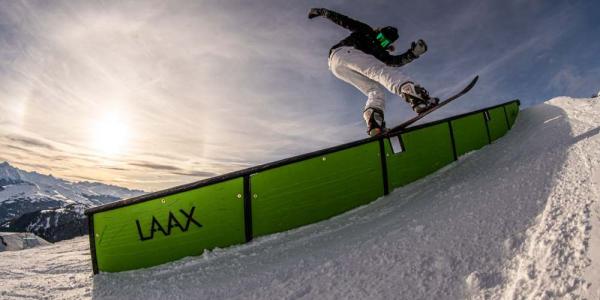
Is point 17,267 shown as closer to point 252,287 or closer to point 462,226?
point 252,287

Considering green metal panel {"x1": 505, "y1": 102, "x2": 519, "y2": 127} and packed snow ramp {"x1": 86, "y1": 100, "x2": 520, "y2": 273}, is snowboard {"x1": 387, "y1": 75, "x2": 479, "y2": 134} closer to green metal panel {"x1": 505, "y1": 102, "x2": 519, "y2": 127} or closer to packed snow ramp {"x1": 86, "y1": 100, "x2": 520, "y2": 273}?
packed snow ramp {"x1": 86, "y1": 100, "x2": 520, "y2": 273}

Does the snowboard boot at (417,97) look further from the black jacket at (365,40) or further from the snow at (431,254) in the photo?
the snow at (431,254)

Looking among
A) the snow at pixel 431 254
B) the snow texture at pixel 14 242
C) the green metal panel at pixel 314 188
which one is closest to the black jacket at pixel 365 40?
the green metal panel at pixel 314 188

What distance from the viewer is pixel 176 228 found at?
4.00 meters

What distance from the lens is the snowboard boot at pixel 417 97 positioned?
4426mm

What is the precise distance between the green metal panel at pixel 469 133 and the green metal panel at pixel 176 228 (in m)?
4.47

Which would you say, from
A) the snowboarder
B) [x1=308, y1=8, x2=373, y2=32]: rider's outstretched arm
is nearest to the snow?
the snowboarder

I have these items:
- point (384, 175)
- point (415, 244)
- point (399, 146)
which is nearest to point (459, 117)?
point (399, 146)

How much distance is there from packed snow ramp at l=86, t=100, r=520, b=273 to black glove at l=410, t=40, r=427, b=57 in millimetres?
1682

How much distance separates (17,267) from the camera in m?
4.08

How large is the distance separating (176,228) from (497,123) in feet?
26.8

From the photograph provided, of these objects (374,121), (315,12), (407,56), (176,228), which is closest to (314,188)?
(374,121)

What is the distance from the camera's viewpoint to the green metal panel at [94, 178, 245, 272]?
3.96 meters

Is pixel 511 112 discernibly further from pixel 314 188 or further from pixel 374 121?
pixel 314 188
